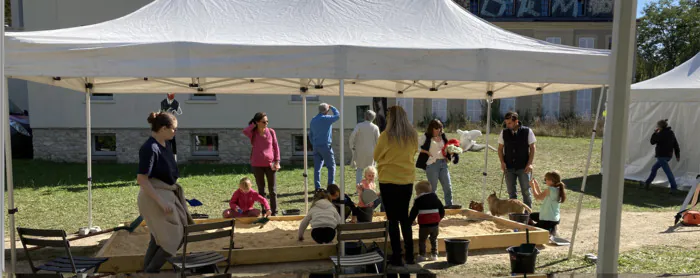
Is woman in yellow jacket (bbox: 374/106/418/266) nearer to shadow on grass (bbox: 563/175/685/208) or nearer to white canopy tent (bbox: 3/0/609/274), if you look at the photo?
white canopy tent (bbox: 3/0/609/274)

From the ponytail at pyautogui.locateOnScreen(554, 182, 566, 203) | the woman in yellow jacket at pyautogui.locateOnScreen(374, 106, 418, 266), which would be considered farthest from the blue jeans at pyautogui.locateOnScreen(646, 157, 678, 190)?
the woman in yellow jacket at pyautogui.locateOnScreen(374, 106, 418, 266)

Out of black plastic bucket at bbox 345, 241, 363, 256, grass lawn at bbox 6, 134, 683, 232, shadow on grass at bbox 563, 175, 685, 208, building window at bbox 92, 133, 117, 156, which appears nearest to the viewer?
black plastic bucket at bbox 345, 241, 363, 256

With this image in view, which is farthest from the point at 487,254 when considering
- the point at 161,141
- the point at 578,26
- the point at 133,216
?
the point at 578,26

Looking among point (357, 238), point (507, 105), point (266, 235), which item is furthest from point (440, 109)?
point (357, 238)

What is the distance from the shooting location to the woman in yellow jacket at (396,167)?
18.2 feet

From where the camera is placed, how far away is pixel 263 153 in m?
8.39

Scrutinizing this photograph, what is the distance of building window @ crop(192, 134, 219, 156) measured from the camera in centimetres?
1722

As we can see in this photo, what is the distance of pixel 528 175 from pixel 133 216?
6.38 m

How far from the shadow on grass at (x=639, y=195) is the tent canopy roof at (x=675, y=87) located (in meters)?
2.08

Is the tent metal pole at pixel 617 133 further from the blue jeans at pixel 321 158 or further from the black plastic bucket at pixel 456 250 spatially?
the blue jeans at pixel 321 158

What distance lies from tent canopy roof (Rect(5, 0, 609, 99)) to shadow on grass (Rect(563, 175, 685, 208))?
518 centimetres

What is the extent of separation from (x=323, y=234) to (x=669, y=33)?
4329 centimetres

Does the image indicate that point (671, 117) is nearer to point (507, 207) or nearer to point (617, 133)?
point (507, 207)

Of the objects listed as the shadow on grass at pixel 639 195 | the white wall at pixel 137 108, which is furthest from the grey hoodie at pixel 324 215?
the white wall at pixel 137 108
